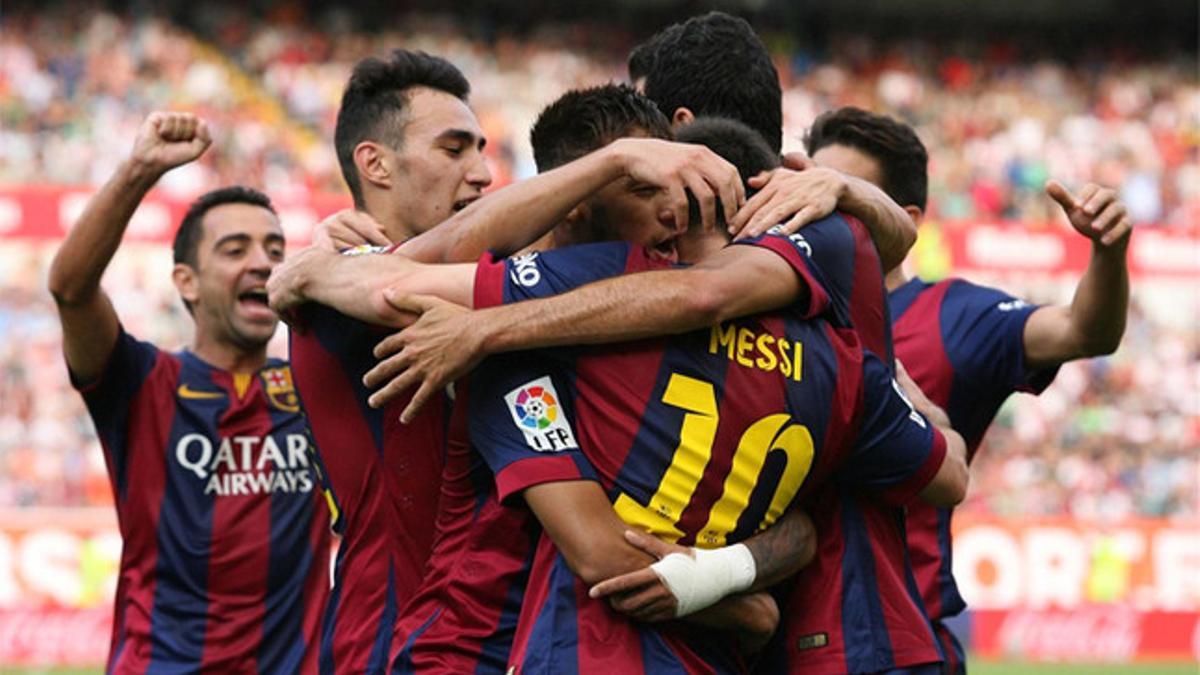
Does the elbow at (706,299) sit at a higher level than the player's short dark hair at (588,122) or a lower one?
lower

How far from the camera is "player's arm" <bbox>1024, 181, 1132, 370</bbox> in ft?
15.4

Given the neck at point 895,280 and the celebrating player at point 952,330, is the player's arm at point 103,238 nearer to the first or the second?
the celebrating player at point 952,330

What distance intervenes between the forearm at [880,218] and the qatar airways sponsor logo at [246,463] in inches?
105

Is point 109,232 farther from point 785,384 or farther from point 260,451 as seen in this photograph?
point 785,384

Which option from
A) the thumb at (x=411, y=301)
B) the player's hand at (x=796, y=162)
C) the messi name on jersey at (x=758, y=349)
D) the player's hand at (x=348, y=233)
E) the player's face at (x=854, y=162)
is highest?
the player's face at (x=854, y=162)

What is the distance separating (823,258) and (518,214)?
0.70m

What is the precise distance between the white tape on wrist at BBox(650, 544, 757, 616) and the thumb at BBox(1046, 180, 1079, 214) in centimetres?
143

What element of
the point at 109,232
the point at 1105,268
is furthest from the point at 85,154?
the point at 1105,268

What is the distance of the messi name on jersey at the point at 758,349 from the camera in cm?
363

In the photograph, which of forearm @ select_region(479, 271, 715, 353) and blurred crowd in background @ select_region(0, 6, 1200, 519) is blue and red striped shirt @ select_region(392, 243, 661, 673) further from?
blurred crowd in background @ select_region(0, 6, 1200, 519)

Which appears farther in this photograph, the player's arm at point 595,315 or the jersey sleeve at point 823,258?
the jersey sleeve at point 823,258

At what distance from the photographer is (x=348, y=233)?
443 cm

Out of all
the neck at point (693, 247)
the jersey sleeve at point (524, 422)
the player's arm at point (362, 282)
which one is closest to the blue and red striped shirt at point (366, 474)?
the player's arm at point (362, 282)

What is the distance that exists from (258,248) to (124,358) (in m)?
0.88
